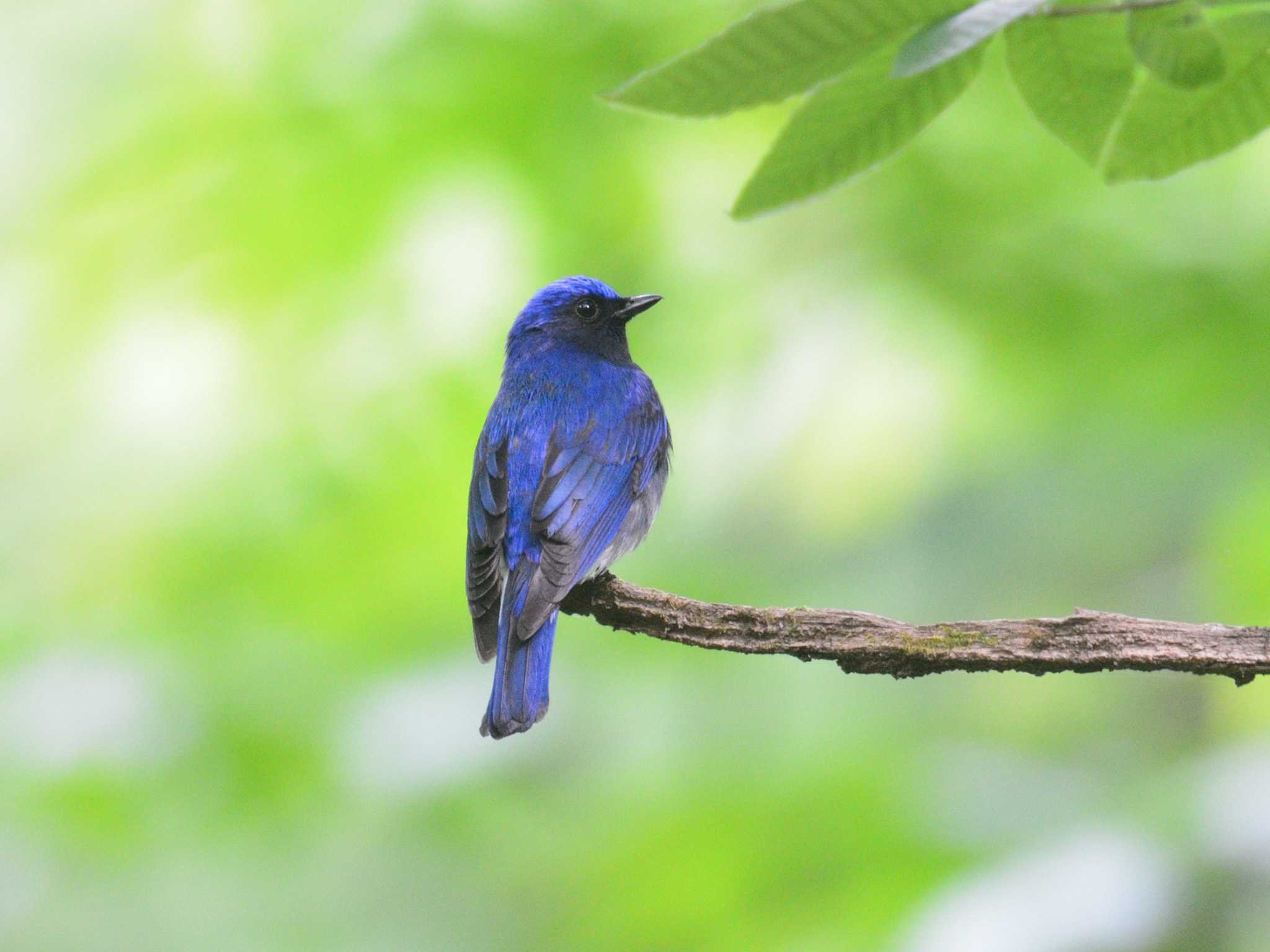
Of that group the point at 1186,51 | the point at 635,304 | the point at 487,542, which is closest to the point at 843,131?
the point at 1186,51

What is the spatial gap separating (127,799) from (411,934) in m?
1.21

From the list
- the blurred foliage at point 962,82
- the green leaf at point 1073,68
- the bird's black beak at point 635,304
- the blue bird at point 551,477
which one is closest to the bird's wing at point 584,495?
the blue bird at point 551,477

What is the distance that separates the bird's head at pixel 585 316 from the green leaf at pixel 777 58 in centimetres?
328

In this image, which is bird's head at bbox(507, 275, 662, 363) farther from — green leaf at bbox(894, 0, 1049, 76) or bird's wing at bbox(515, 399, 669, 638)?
green leaf at bbox(894, 0, 1049, 76)

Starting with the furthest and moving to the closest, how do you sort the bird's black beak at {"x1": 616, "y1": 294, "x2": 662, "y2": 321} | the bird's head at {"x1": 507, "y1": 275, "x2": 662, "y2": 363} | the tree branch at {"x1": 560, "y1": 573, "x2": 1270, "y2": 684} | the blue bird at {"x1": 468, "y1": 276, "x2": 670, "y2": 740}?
the bird's head at {"x1": 507, "y1": 275, "x2": 662, "y2": 363} < the bird's black beak at {"x1": 616, "y1": 294, "x2": 662, "y2": 321} < the blue bird at {"x1": 468, "y1": 276, "x2": 670, "y2": 740} < the tree branch at {"x1": 560, "y1": 573, "x2": 1270, "y2": 684}

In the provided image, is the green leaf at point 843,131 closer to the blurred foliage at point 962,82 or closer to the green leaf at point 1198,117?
the blurred foliage at point 962,82

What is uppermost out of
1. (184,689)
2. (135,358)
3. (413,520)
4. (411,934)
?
(135,358)

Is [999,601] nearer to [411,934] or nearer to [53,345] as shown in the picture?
[411,934]

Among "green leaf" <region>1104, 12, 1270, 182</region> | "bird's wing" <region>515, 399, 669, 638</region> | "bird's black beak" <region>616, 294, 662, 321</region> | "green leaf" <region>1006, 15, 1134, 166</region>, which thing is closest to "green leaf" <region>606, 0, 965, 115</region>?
Answer: "green leaf" <region>1006, 15, 1134, 166</region>

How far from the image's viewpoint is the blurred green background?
14.1 feet

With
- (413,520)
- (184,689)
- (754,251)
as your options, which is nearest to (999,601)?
(754,251)

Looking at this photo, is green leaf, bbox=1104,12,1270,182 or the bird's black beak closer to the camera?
green leaf, bbox=1104,12,1270,182

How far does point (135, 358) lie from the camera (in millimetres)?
4926

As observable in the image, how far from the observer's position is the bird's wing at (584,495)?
3623 mm
